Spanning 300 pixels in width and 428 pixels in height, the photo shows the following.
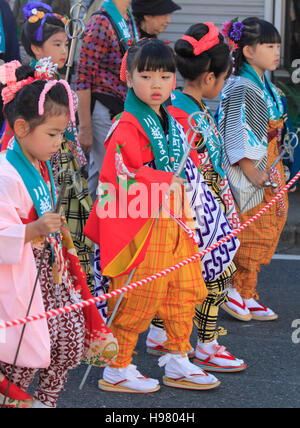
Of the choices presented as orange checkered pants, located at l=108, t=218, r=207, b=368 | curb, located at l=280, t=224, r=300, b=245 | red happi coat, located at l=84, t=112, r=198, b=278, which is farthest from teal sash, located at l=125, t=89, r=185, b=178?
curb, located at l=280, t=224, r=300, b=245

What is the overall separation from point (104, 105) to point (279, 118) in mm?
1248

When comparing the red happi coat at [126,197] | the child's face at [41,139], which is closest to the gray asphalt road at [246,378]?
the red happi coat at [126,197]

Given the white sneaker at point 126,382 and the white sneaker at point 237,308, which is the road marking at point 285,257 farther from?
the white sneaker at point 126,382

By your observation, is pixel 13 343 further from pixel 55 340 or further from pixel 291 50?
pixel 291 50

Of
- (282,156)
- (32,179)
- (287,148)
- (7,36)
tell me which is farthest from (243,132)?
(7,36)

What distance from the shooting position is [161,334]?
4.62 m

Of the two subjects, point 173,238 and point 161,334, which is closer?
point 173,238

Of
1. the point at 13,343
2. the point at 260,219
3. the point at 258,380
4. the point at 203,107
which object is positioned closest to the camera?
the point at 13,343

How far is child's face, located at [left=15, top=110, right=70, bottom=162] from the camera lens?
3.34m

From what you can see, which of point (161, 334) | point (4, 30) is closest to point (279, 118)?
point (161, 334)

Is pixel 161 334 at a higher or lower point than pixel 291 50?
lower

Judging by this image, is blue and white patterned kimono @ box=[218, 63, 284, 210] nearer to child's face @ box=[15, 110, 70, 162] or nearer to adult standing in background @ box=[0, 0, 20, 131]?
child's face @ box=[15, 110, 70, 162]

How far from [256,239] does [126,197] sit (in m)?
1.57

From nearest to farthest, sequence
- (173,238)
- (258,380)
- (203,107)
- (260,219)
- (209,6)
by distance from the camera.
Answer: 1. (173,238)
2. (258,380)
3. (203,107)
4. (260,219)
5. (209,6)
